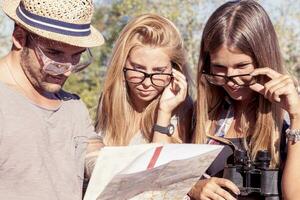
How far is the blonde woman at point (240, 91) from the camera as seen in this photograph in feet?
10.3

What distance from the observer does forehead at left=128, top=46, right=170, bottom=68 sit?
3766 mm

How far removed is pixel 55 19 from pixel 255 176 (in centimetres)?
109

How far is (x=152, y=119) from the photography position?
12.4 ft

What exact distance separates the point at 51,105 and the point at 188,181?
2.14ft

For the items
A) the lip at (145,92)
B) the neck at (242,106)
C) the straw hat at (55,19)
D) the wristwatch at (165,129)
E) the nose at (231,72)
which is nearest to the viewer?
the straw hat at (55,19)

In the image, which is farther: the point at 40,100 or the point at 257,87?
the point at 257,87

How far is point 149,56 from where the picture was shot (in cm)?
378

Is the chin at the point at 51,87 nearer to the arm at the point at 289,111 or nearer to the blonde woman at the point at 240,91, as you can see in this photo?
the blonde woman at the point at 240,91

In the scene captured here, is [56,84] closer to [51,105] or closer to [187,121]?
[51,105]

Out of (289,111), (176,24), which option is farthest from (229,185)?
(176,24)

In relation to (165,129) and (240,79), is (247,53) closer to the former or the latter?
(240,79)

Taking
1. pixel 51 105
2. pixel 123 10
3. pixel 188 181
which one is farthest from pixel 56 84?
pixel 123 10

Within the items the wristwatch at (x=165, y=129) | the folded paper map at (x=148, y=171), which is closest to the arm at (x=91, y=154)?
the folded paper map at (x=148, y=171)

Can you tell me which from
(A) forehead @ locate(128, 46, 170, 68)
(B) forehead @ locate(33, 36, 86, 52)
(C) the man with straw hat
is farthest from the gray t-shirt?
(A) forehead @ locate(128, 46, 170, 68)
